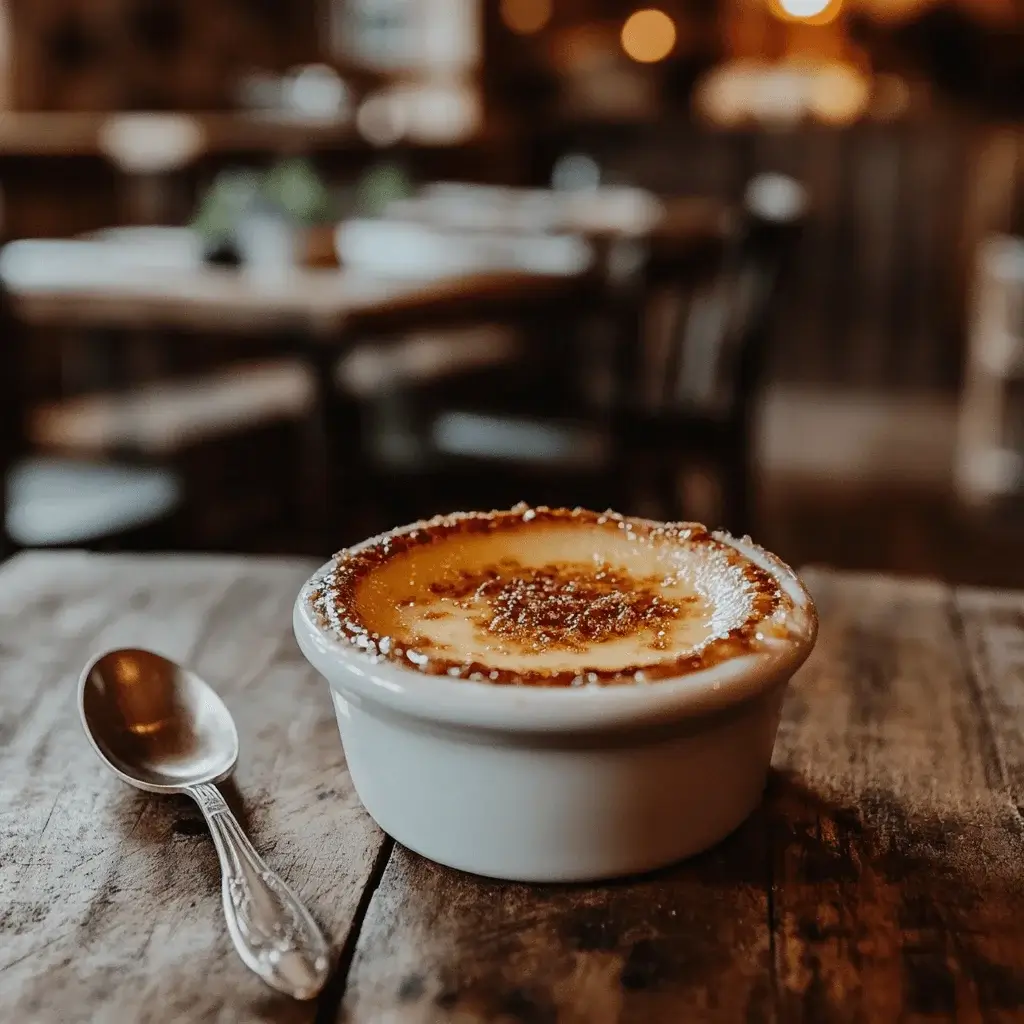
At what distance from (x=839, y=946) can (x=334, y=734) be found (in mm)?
348

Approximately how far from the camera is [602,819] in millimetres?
564

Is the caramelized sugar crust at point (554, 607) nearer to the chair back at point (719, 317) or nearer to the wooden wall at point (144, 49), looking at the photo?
the chair back at point (719, 317)

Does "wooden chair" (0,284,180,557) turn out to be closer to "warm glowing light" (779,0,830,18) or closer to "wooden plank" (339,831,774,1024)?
"wooden plank" (339,831,774,1024)

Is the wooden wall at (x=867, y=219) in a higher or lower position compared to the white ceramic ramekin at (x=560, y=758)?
lower

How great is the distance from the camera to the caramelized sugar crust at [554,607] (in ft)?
1.89

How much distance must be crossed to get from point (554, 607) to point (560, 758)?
0.13m

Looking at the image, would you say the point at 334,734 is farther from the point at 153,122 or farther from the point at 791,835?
the point at 153,122

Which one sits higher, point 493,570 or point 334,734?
point 493,570

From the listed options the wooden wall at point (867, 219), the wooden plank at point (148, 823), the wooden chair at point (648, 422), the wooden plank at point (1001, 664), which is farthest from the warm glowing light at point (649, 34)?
the wooden plank at point (148, 823)

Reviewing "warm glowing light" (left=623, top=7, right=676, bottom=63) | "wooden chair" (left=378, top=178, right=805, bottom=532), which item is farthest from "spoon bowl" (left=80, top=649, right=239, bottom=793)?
"warm glowing light" (left=623, top=7, right=676, bottom=63)

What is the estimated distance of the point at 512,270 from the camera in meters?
2.30

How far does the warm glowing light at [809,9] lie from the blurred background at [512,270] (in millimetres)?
28

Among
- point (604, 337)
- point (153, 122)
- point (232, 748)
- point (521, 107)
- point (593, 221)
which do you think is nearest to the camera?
point (232, 748)

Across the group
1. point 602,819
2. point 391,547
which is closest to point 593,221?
point 391,547
